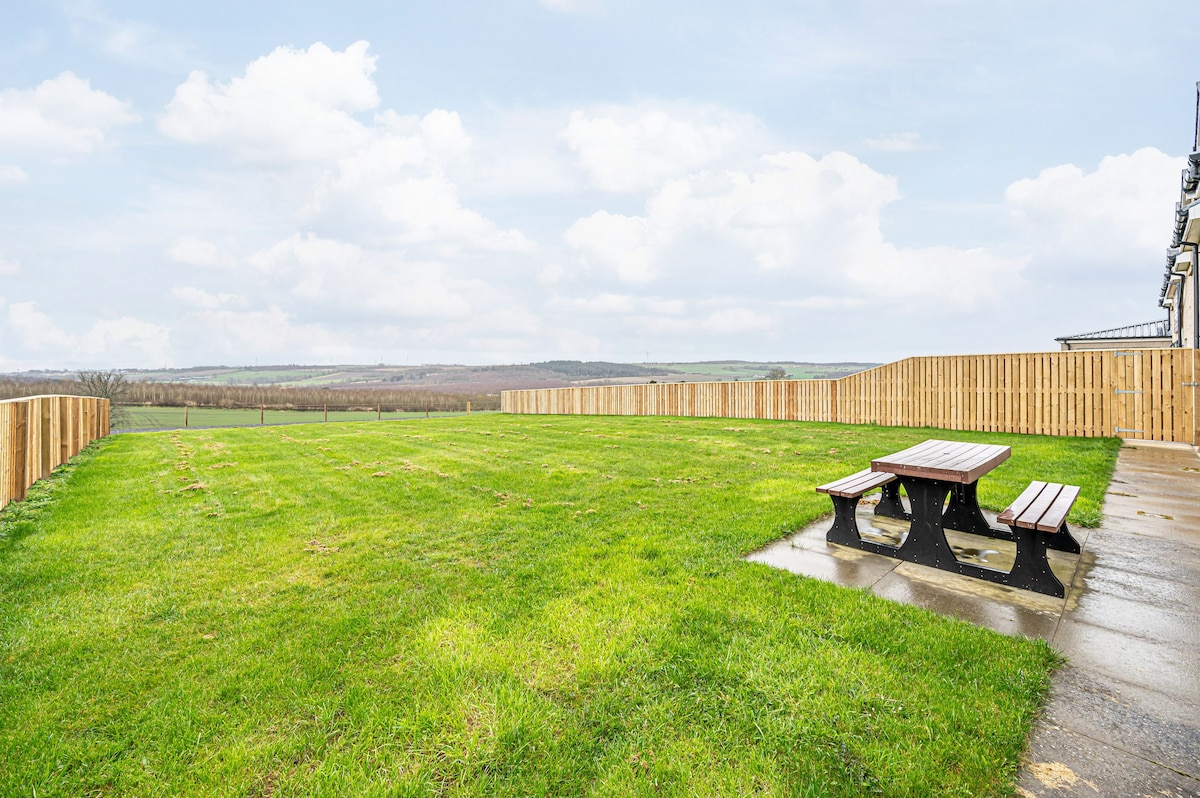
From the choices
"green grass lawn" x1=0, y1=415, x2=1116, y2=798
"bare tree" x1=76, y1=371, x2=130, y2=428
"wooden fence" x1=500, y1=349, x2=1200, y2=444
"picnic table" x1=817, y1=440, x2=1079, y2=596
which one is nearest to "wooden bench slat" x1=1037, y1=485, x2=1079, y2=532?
"picnic table" x1=817, y1=440, x2=1079, y2=596

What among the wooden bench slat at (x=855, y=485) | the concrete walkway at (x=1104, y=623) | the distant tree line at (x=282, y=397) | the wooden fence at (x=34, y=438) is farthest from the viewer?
the distant tree line at (x=282, y=397)

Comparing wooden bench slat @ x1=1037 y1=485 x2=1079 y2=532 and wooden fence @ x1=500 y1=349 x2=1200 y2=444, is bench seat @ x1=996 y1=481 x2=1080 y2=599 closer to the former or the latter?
wooden bench slat @ x1=1037 y1=485 x2=1079 y2=532

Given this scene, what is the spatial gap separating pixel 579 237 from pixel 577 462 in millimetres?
23975

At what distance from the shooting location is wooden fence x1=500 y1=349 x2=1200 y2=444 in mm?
10219

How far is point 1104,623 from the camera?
272 centimetres

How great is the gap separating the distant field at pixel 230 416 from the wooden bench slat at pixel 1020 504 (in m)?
23.6

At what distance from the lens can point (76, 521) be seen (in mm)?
5109

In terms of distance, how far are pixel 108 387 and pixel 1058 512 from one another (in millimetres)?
32594

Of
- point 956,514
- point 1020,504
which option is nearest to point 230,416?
point 956,514

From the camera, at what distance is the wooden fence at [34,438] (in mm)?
6000

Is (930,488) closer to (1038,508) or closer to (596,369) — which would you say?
(1038,508)

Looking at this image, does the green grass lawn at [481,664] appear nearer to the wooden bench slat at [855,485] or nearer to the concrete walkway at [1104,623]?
the concrete walkway at [1104,623]

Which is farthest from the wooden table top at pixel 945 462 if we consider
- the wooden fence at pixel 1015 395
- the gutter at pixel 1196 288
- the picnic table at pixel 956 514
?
the gutter at pixel 1196 288

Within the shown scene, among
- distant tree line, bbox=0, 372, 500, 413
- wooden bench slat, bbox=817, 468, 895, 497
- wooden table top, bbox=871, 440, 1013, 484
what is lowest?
wooden bench slat, bbox=817, 468, 895, 497
